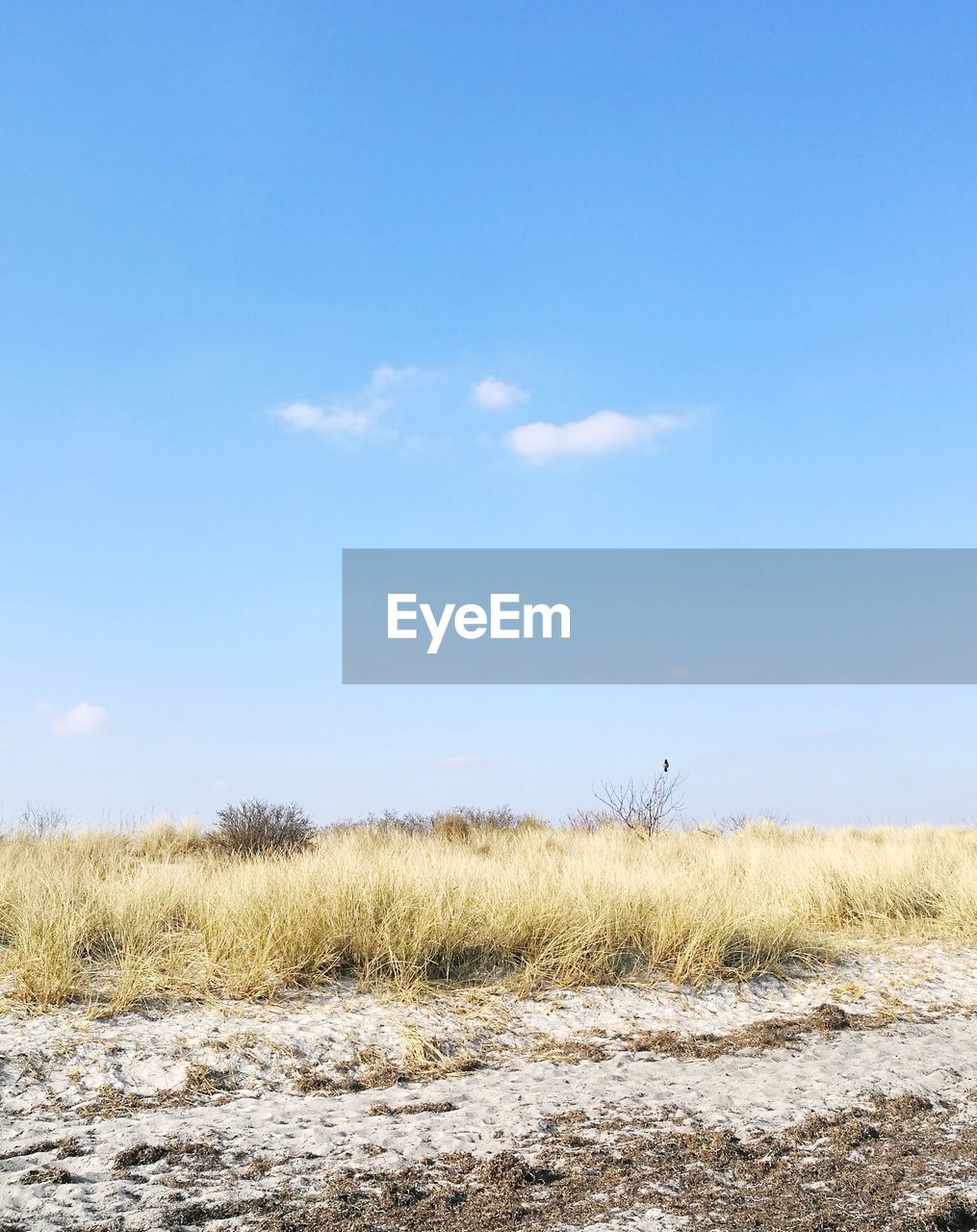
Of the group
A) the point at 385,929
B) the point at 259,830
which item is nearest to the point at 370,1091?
the point at 385,929

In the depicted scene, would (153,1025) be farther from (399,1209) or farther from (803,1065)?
(803,1065)

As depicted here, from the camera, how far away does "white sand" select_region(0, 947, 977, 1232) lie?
3.94m

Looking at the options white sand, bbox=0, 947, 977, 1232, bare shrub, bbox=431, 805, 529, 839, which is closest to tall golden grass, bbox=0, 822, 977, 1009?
white sand, bbox=0, 947, 977, 1232

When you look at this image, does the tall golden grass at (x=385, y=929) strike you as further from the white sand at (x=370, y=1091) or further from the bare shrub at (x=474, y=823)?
the bare shrub at (x=474, y=823)

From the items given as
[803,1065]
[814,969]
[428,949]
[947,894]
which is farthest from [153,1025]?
[947,894]

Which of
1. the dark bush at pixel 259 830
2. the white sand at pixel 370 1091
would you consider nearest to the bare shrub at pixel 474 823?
the dark bush at pixel 259 830

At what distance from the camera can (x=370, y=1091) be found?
16.3 feet

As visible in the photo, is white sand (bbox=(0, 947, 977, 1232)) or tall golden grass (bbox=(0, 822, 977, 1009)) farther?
tall golden grass (bbox=(0, 822, 977, 1009))

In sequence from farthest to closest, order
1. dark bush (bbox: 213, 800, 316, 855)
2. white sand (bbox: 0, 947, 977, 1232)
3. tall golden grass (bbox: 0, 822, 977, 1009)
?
dark bush (bbox: 213, 800, 316, 855)
tall golden grass (bbox: 0, 822, 977, 1009)
white sand (bbox: 0, 947, 977, 1232)

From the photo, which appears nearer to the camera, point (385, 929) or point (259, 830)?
point (385, 929)

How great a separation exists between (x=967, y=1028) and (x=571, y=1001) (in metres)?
2.66

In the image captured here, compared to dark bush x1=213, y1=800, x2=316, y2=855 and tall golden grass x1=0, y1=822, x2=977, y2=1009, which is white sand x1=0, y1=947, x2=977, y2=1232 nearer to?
tall golden grass x1=0, y1=822, x2=977, y2=1009

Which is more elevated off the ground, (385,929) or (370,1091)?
(385,929)

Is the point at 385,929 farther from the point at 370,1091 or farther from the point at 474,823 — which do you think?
the point at 474,823
